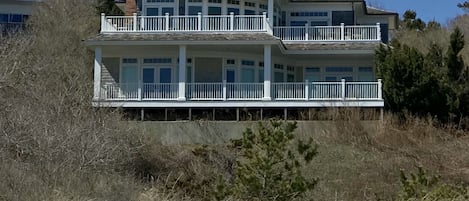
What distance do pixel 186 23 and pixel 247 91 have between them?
413 centimetres

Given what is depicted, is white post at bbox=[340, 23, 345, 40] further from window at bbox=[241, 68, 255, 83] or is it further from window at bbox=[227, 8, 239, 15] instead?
window at bbox=[227, 8, 239, 15]

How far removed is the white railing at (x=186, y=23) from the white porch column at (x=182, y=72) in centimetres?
146

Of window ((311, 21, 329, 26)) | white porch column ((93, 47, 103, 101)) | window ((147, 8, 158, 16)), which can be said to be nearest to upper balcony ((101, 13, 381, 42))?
white porch column ((93, 47, 103, 101))

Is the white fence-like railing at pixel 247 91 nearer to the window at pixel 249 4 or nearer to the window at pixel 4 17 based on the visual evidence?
the window at pixel 249 4

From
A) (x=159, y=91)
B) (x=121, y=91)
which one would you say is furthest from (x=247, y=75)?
(x=121, y=91)

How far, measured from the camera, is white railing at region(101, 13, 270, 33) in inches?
1266

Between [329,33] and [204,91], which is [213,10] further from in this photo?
[329,33]

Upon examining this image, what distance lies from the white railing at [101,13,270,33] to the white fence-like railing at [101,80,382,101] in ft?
8.64

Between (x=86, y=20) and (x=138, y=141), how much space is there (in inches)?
696

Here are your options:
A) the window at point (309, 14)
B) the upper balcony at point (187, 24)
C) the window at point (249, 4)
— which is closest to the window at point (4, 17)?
the upper balcony at point (187, 24)

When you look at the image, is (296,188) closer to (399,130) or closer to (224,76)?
(399,130)

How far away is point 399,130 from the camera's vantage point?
92.3ft

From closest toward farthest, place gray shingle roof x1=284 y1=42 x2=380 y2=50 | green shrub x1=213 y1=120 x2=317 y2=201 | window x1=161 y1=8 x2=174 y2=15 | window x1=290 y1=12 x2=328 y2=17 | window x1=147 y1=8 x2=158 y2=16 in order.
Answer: green shrub x1=213 y1=120 x2=317 y2=201, gray shingle roof x1=284 y1=42 x2=380 y2=50, window x1=161 y1=8 x2=174 y2=15, window x1=147 y1=8 x2=158 y2=16, window x1=290 y1=12 x2=328 y2=17

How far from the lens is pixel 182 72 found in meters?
30.7
